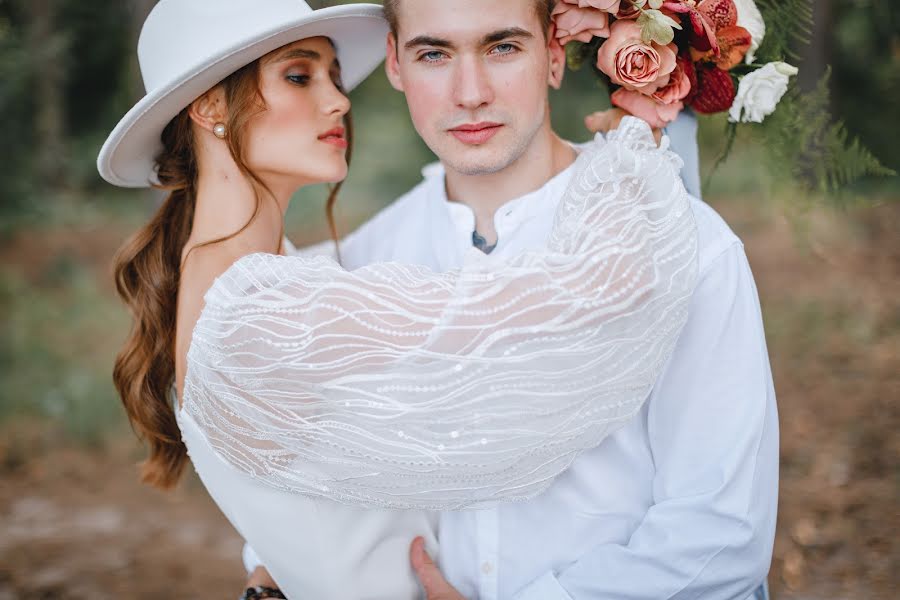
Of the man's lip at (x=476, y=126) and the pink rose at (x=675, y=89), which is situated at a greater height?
the pink rose at (x=675, y=89)

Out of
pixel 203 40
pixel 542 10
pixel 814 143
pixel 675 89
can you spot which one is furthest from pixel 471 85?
pixel 814 143

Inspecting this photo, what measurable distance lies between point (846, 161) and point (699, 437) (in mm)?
1160

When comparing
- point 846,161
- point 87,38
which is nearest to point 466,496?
point 846,161

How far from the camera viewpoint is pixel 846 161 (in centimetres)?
272

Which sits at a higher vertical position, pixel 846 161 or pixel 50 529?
pixel 846 161

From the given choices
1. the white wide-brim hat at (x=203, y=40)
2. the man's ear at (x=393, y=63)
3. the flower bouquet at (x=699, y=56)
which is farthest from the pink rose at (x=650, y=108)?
the white wide-brim hat at (x=203, y=40)

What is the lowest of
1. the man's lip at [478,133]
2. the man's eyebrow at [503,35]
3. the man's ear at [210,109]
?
the man's lip at [478,133]

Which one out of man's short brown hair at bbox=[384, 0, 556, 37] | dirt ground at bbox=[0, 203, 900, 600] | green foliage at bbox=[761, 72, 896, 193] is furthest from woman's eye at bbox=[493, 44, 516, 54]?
dirt ground at bbox=[0, 203, 900, 600]

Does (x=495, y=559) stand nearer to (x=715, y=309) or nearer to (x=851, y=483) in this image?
(x=715, y=309)

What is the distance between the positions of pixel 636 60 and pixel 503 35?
0.36m

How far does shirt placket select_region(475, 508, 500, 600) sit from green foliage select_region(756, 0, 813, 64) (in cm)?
151

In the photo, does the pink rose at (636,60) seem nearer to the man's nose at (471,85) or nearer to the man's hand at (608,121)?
the man's hand at (608,121)

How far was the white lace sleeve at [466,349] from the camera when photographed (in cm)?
191

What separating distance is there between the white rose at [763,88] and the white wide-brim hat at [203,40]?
110 cm
